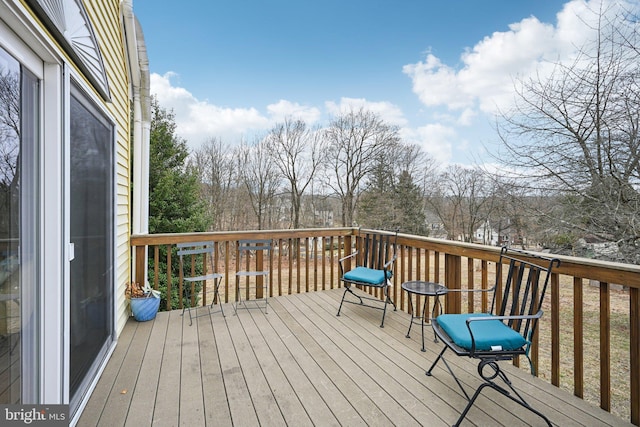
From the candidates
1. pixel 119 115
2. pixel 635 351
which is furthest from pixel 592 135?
pixel 119 115

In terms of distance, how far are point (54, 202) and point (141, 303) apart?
210 cm

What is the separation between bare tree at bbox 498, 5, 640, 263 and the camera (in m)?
4.32

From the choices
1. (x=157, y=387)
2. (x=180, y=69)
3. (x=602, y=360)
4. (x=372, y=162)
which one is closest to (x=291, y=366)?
(x=157, y=387)

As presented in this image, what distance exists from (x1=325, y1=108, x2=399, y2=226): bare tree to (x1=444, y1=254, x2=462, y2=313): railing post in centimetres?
1021

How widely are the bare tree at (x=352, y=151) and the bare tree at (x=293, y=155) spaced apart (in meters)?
1.09

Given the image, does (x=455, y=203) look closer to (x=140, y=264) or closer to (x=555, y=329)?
(x=555, y=329)

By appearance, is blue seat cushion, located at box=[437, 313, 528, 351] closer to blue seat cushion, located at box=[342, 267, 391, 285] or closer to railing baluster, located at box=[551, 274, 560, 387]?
railing baluster, located at box=[551, 274, 560, 387]

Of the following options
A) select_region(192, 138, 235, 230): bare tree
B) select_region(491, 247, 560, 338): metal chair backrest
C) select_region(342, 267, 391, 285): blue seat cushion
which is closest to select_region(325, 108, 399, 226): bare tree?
select_region(192, 138, 235, 230): bare tree

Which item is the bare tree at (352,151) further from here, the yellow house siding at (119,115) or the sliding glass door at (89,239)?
the sliding glass door at (89,239)

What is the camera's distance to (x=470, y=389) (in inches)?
83.6

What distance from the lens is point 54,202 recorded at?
1559mm

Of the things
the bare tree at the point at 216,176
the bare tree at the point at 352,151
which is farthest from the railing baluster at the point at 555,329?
the bare tree at the point at 352,151

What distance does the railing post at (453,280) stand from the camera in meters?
2.98

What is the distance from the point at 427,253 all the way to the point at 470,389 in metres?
1.42
